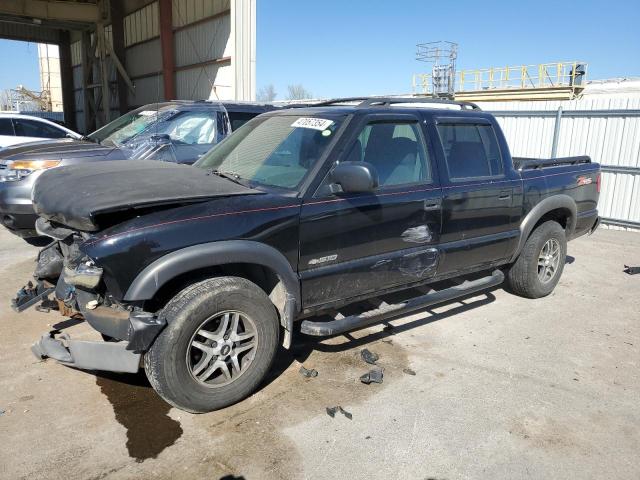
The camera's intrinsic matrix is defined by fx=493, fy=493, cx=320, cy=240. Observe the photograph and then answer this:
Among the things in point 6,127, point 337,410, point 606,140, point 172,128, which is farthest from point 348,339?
point 6,127

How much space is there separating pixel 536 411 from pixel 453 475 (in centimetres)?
97

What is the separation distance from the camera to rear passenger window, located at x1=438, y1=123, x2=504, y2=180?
4.28 m


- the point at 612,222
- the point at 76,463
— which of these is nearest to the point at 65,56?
the point at 612,222

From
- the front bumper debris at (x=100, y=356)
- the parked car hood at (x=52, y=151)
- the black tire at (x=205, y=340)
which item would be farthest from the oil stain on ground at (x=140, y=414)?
the parked car hood at (x=52, y=151)

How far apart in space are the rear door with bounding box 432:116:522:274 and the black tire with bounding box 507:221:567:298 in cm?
46

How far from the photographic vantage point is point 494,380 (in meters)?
3.71

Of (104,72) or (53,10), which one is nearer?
(53,10)

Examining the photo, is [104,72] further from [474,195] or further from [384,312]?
[384,312]

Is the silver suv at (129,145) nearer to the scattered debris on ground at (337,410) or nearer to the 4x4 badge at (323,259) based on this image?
the 4x4 badge at (323,259)

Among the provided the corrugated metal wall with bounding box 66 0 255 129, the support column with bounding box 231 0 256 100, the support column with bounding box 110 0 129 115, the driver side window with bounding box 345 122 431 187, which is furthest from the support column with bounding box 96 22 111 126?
the driver side window with bounding box 345 122 431 187

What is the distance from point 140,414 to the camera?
10.3ft

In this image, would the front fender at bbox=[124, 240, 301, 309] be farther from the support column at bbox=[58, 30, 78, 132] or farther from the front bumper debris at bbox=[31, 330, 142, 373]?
the support column at bbox=[58, 30, 78, 132]

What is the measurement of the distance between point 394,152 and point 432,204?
1.71 feet

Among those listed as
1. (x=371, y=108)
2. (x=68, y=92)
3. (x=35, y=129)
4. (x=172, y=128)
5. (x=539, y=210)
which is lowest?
(x=539, y=210)
